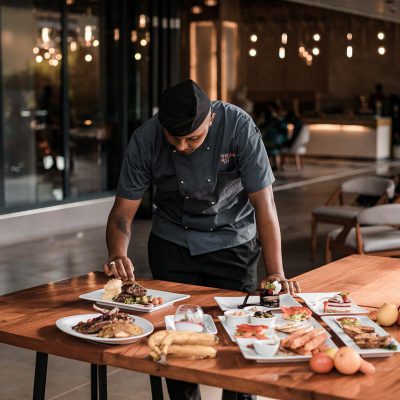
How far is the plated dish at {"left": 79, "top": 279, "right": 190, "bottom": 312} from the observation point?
2.87m

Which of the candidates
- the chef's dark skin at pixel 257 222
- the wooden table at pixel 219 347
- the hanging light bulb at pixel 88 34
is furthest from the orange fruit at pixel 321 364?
the hanging light bulb at pixel 88 34

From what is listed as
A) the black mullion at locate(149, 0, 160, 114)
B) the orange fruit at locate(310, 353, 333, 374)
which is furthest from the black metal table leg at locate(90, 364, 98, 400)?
the black mullion at locate(149, 0, 160, 114)

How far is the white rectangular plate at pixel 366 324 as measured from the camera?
2.35 metres

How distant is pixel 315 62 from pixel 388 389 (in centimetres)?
2191

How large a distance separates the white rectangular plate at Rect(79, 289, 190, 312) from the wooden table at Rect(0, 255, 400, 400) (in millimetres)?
24

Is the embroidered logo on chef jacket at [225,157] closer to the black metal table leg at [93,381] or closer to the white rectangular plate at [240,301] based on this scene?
the white rectangular plate at [240,301]

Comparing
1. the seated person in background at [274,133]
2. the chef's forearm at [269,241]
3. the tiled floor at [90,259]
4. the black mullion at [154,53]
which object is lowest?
the tiled floor at [90,259]

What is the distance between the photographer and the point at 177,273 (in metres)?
3.55

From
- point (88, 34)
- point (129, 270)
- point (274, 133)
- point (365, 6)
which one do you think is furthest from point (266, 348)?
point (274, 133)

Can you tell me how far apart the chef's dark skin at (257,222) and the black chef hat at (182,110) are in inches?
4.4

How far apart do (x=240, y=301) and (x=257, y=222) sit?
0.50 m

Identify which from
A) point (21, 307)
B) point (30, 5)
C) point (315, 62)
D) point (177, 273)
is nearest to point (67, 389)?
point (177, 273)

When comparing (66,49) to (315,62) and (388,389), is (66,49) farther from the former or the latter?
(315,62)

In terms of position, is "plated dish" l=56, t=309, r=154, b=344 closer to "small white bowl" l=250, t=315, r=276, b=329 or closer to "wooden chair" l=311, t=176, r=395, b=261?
"small white bowl" l=250, t=315, r=276, b=329
